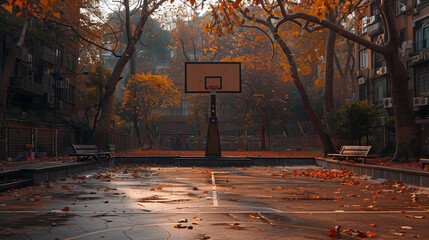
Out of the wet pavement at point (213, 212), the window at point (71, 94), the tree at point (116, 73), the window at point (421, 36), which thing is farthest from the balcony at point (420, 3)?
the window at point (71, 94)

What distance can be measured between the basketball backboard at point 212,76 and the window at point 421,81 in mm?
12247

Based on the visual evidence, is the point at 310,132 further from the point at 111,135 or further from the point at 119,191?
the point at 119,191

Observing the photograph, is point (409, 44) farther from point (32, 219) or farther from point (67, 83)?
point (67, 83)

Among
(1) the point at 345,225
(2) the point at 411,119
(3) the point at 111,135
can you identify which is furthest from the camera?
(3) the point at 111,135

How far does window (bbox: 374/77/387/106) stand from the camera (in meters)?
36.2

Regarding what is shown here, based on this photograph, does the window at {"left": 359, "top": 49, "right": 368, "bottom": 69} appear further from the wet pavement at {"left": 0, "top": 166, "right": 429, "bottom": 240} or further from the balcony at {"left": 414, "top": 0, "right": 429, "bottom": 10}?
the wet pavement at {"left": 0, "top": 166, "right": 429, "bottom": 240}

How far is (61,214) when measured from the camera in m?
7.17

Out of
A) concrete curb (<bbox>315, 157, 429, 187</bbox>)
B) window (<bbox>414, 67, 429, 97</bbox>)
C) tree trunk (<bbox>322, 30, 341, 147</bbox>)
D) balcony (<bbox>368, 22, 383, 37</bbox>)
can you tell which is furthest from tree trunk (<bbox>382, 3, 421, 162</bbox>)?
balcony (<bbox>368, 22, 383, 37</bbox>)

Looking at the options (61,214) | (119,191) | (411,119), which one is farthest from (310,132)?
(61,214)

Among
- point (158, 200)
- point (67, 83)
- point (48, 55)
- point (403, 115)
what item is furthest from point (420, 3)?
point (67, 83)

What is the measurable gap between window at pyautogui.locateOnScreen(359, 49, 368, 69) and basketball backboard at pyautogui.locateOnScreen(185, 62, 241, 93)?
16084mm

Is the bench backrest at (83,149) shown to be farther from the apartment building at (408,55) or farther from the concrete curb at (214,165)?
the apartment building at (408,55)

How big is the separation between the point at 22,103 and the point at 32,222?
34.0 metres

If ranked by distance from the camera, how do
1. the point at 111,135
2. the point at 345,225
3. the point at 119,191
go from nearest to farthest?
the point at 345,225, the point at 119,191, the point at 111,135
